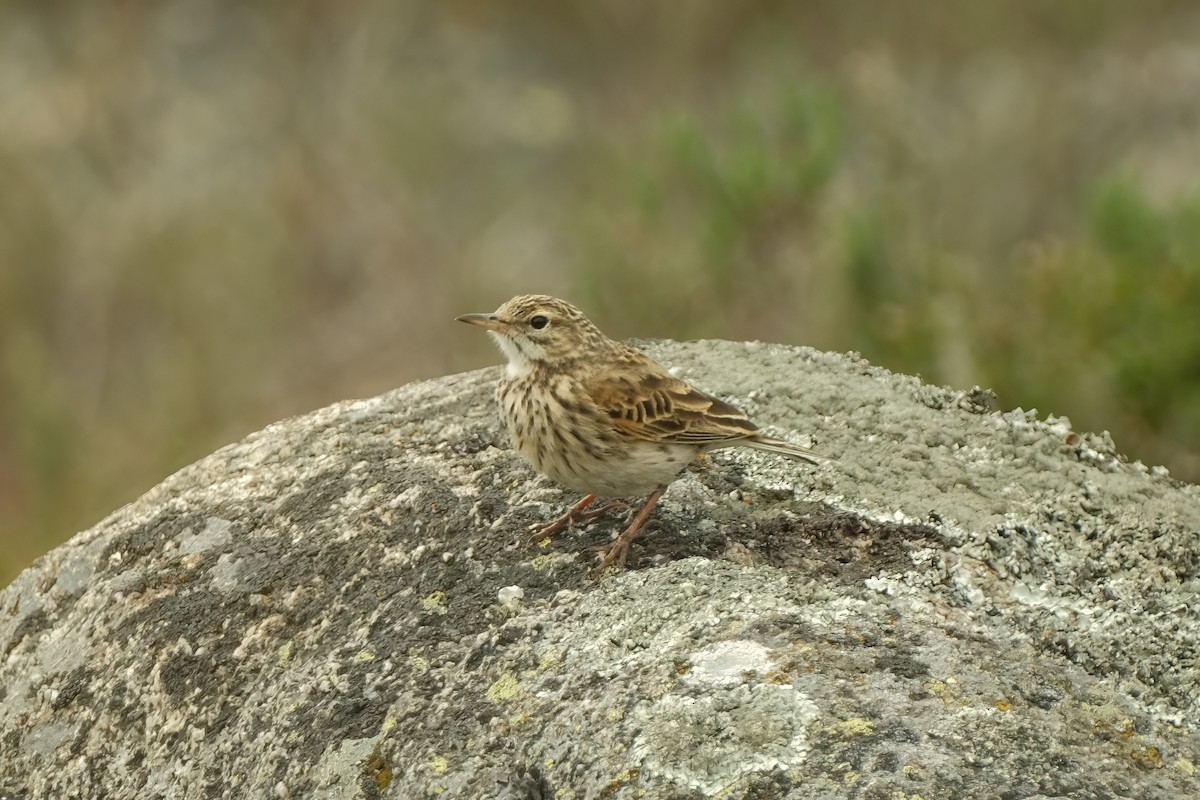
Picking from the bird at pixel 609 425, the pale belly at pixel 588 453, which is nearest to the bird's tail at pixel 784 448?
the bird at pixel 609 425

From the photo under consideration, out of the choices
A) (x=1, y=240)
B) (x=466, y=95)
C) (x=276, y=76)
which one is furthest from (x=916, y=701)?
(x=276, y=76)

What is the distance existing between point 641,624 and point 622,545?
0.37m

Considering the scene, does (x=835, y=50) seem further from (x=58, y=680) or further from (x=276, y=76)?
(x=58, y=680)

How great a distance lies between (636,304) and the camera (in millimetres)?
9133

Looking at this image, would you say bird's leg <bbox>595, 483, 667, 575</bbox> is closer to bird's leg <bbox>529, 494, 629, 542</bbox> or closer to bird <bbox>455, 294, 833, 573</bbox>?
bird <bbox>455, 294, 833, 573</bbox>

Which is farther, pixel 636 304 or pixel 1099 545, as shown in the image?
pixel 636 304

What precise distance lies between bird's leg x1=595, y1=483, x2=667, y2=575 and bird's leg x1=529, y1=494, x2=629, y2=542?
189 mm

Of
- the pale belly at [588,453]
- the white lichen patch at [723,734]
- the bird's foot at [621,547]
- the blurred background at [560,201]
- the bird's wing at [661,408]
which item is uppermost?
the blurred background at [560,201]

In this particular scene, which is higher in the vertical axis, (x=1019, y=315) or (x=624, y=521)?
(x=1019, y=315)

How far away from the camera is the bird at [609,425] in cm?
388

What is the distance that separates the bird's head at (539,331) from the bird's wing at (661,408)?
165 millimetres

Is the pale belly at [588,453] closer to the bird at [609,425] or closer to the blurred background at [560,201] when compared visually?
the bird at [609,425]

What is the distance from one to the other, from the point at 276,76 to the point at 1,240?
13.4ft

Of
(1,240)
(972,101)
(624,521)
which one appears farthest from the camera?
(972,101)
